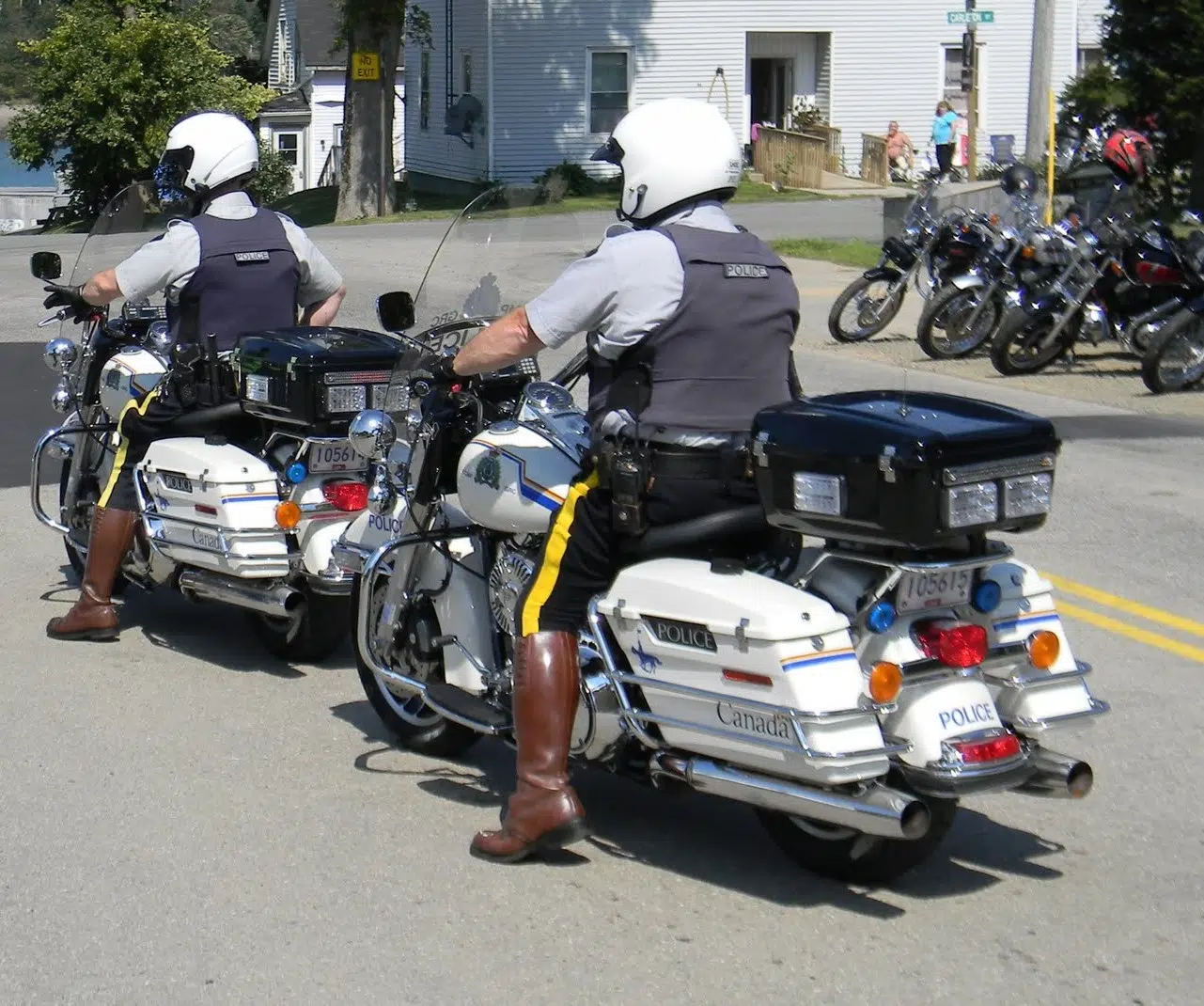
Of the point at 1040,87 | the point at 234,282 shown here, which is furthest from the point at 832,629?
the point at 1040,87

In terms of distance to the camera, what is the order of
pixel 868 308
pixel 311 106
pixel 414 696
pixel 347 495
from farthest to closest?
pixel 311 106 → pixel 868 308 → pixel 347 495 → pixel 414 696

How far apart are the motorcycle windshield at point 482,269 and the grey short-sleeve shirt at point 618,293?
3.01ft

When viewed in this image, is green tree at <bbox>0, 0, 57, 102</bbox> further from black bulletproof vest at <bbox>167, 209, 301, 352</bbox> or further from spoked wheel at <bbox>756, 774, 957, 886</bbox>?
spoked wheel at <bbox>756, 774, 957, 886</bbox>

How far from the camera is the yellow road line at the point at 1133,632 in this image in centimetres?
711

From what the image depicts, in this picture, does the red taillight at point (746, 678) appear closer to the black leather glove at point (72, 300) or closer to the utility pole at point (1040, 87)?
the black leather glove at point (72, 300)

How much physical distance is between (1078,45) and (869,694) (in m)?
41.7

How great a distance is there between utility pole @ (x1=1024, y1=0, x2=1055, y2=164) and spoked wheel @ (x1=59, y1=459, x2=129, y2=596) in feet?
50.4

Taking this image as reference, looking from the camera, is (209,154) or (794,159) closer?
(209,154)

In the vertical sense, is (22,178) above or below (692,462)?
below

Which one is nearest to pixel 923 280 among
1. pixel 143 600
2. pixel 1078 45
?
pixel 143 600

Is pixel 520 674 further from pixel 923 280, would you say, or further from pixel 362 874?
pixel 923 280

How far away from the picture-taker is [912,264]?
16.0 metres

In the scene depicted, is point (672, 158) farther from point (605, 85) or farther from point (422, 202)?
point (605, 85)

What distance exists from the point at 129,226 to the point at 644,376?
3.86m
